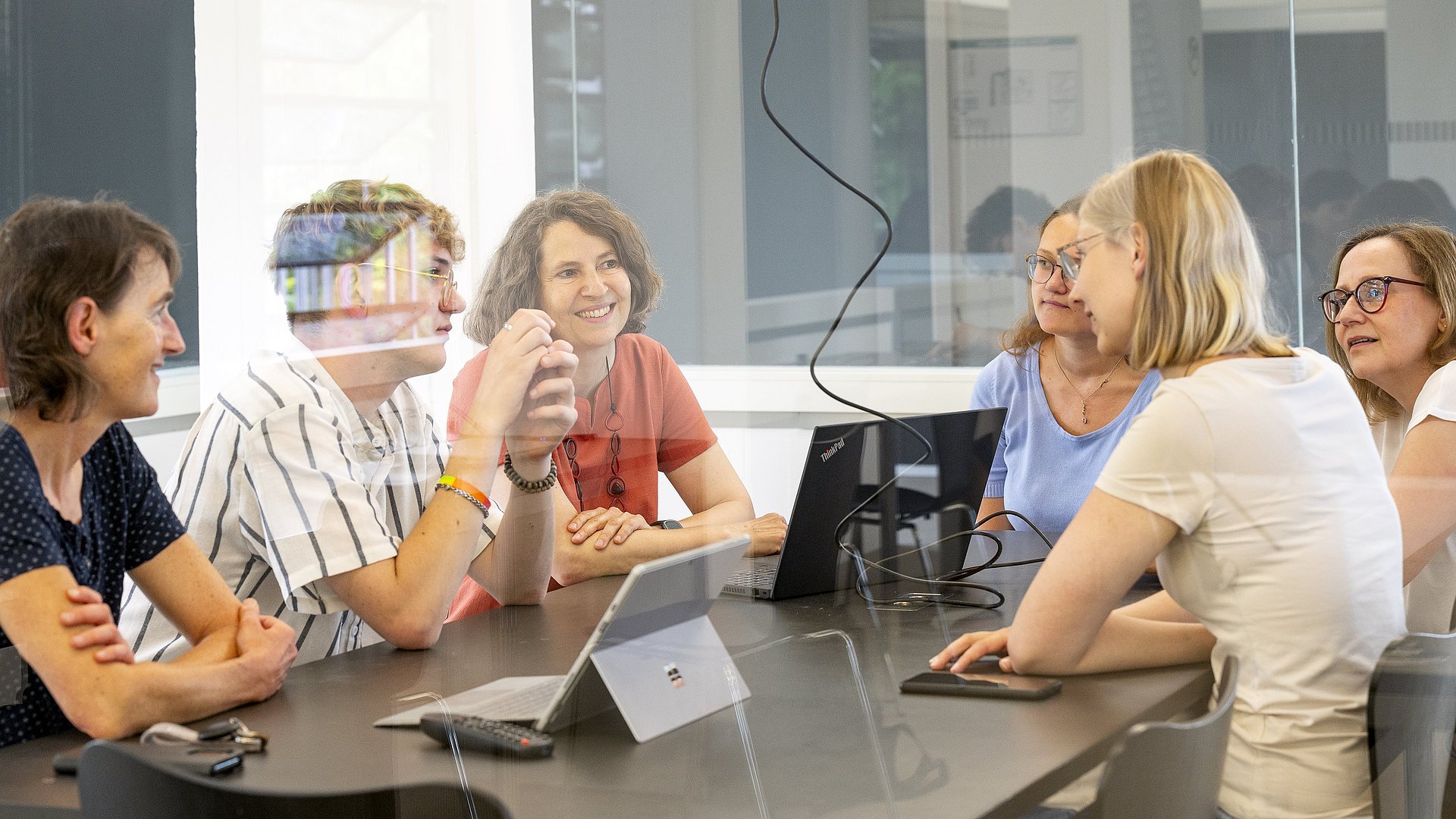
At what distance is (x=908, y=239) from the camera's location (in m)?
2.09

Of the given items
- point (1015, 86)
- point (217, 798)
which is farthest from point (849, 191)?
point (217, 798)

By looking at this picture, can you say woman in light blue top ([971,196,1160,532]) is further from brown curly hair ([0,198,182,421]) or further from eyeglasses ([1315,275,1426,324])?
brown curly hair ([0,198,182,421])

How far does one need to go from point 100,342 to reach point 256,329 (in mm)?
430

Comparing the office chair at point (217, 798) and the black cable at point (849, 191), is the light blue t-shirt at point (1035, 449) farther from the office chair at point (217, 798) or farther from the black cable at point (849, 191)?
the office chair at point (217, 798)

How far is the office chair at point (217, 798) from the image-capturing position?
127 centimetres

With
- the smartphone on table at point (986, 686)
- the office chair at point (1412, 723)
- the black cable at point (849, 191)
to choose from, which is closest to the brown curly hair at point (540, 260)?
the black cable at point (849, 191)

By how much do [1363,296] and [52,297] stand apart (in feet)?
5.37

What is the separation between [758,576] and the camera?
1.85 meters

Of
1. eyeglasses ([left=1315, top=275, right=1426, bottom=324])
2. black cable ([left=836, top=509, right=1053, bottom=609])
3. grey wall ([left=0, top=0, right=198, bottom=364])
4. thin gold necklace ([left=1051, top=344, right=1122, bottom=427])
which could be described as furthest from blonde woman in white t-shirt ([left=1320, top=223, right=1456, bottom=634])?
grey wall ([left=0, top=0, right=198, bottom=364])

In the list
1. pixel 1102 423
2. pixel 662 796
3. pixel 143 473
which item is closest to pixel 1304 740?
pixel 1102 423

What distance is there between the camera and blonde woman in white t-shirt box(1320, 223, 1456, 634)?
1540 mm

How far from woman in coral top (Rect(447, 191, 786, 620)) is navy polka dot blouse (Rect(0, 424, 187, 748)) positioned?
48 centimetres

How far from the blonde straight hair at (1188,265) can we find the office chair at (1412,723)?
0.44 metres

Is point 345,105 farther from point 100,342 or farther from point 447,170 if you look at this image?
point 100,342
